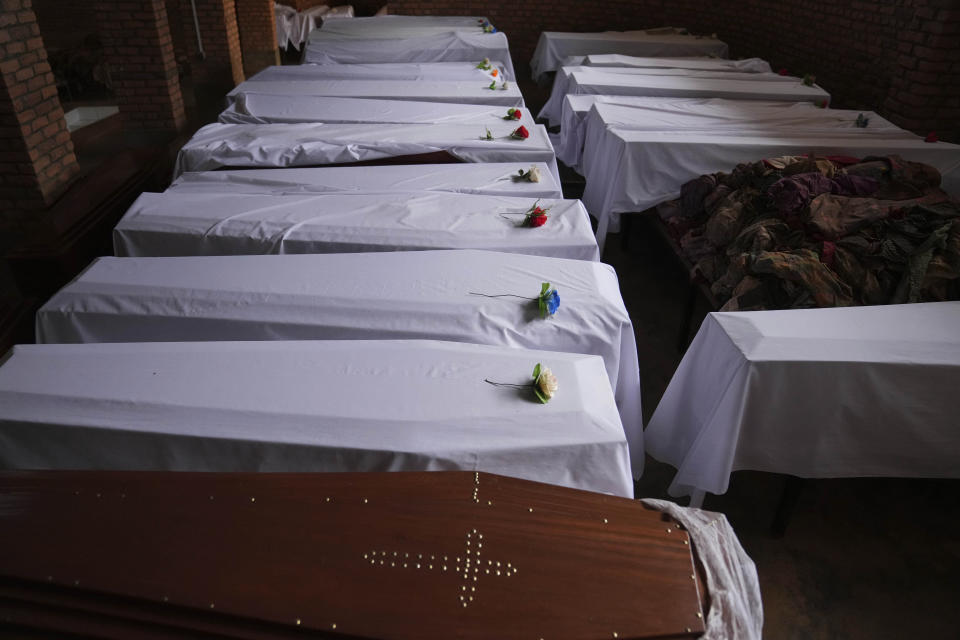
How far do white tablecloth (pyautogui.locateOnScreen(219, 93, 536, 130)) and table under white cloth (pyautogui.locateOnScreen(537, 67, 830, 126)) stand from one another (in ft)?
4.59

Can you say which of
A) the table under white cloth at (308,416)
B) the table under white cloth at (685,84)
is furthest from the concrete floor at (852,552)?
the table under white cloth at (685,84)

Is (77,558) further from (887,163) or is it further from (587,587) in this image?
(887,163)

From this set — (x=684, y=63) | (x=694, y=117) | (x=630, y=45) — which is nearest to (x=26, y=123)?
(x=694, y=117)

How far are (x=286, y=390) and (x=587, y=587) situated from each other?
1026 millimetres

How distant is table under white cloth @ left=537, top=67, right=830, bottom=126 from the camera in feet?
17.3

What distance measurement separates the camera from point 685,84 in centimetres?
556

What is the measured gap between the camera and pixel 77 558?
1.17 meters

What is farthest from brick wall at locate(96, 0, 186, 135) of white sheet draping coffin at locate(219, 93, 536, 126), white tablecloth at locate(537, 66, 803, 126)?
white tablecloth at locate(537, 66, 803, 126)

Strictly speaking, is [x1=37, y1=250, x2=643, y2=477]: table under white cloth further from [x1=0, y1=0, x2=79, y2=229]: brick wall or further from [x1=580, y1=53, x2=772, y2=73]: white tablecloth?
[x1=580, y1=53, x2=772, y2=73]: white tablecloth

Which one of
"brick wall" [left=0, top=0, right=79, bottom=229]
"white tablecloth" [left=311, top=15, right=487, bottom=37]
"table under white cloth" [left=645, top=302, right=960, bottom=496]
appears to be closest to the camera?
"table under white cloth" [left=645, top=302, right=960, bottom=496]

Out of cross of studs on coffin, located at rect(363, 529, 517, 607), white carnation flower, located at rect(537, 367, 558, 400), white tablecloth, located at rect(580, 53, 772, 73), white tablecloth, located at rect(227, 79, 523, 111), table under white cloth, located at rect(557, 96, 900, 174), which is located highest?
white tablecloth, located at rect(580, 53, 772, 73)

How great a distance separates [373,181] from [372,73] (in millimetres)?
3003

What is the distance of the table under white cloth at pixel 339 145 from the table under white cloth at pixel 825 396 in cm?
179

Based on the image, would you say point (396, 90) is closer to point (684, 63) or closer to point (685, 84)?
point (685, 84)
